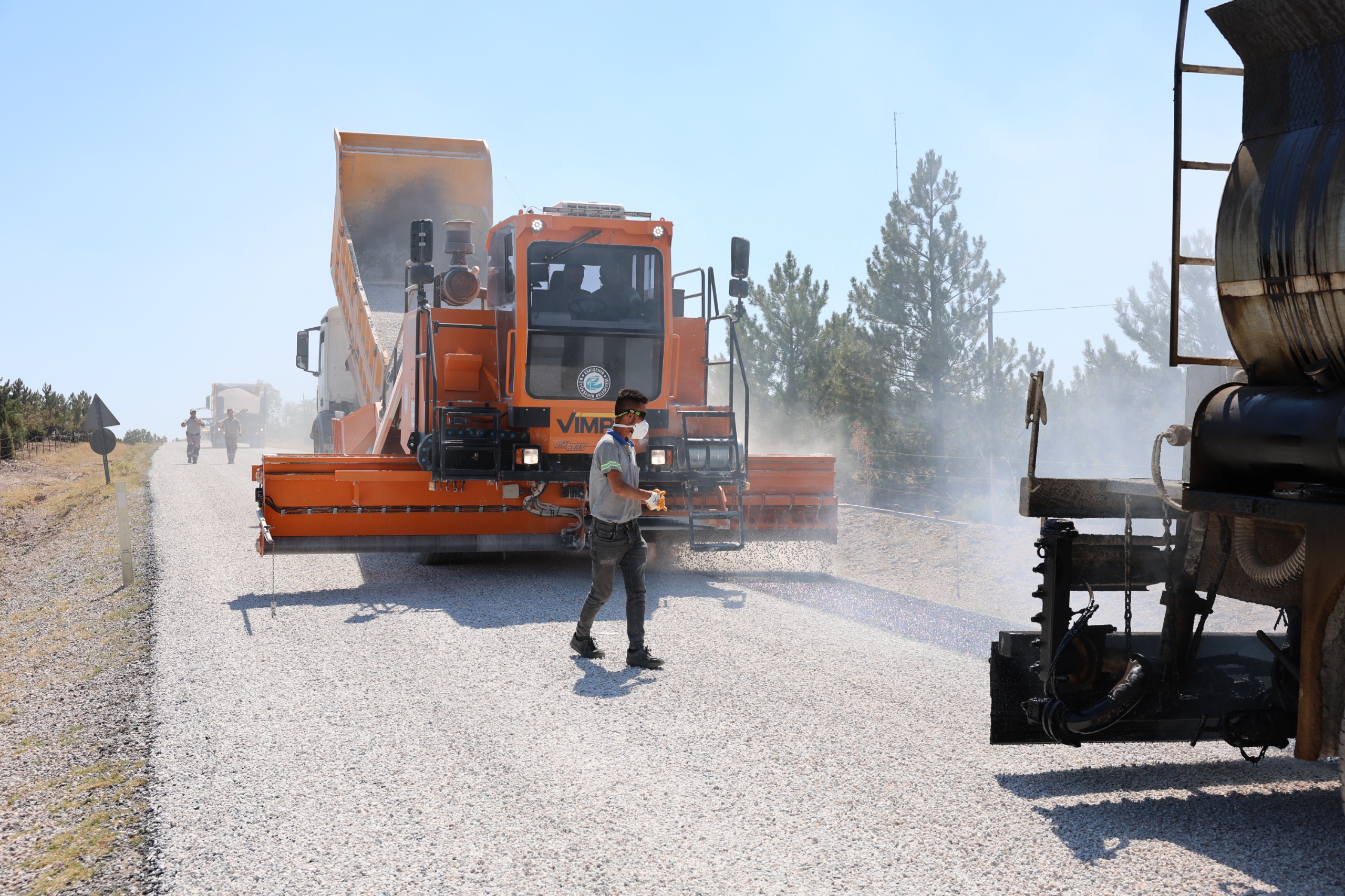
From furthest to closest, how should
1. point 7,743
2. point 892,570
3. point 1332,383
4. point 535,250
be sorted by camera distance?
1. point 892,570
2. point 535,250
3. point 7,743
4. point 1332,383

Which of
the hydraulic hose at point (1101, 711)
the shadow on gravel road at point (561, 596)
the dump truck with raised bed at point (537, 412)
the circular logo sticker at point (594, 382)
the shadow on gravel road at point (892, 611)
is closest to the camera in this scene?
the hydraulic hose at point (1101, 711)

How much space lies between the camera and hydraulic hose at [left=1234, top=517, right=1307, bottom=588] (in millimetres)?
3814

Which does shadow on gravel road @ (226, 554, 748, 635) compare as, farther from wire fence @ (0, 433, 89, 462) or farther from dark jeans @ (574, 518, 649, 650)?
wire fence @ (0, 433, 89, 462)

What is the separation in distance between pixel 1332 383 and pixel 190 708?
567 centimetres

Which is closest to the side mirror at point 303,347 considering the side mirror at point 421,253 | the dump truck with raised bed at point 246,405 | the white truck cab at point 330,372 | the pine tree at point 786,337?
the white truck cab at point 330,372

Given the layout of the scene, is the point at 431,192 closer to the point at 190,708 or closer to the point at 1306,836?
the point at 190,708

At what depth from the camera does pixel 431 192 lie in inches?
613

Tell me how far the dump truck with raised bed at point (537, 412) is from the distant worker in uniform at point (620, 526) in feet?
9.78

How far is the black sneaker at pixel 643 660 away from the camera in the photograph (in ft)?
22.9

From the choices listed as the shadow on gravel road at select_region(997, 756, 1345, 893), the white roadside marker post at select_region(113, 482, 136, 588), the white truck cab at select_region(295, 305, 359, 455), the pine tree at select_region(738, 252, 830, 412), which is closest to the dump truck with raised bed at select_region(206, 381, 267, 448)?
the pine tree at select_region(738, 252, 830, 412)

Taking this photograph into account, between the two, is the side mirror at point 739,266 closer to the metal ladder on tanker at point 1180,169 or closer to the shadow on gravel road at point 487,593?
the shadow on gravel road at point 487,593

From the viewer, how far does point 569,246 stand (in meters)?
10.4

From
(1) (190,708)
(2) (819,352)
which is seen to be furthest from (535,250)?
(2) (819,352)

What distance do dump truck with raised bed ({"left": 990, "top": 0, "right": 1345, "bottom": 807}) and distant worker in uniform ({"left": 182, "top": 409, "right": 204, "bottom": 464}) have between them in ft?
Result: 103
